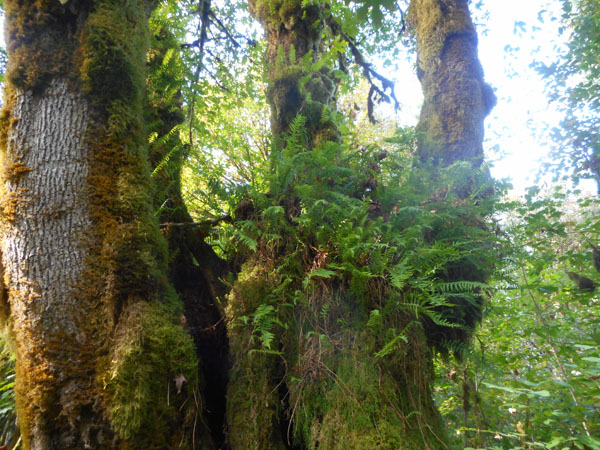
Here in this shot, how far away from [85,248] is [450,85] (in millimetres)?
4701

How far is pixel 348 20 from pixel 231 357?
307cm

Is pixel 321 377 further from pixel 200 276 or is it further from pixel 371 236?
pixel 200 276

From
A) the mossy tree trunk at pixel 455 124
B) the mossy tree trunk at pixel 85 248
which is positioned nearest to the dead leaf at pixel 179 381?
the mossy tree trunk at pixel 85 248

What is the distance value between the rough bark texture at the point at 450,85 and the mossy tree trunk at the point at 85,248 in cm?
329

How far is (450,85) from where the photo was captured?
4344 mm

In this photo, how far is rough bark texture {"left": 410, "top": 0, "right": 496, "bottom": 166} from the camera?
13.0 ft

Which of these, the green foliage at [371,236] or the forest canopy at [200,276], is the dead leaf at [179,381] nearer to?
the forest canopy at [200,276]

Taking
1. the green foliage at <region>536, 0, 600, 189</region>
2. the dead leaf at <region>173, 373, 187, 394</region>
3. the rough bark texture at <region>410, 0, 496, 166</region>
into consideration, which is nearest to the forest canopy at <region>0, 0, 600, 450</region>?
the dead leaf at <region>173, 373, 187, 394</region>

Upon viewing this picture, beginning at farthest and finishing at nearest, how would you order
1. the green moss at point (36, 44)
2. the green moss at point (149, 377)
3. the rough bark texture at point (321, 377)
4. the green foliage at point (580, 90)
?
the green foliage at point (580, 90) → the green moss at point (36, 44) → the rough bark texture at point (321, 377) → the green moss at point (149, 377)

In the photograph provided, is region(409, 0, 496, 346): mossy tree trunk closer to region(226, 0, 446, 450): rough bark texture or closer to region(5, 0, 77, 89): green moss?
region(226, 0, 446, 450): rough bark texture

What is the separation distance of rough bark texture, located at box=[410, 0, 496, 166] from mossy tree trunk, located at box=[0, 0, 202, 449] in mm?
3293

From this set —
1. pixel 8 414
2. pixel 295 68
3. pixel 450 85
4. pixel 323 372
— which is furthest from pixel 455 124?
pixel 8 414

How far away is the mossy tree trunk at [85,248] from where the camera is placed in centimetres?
172

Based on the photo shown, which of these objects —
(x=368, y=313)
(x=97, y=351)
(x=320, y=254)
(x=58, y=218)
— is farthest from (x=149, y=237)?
(x=368, y=313)
